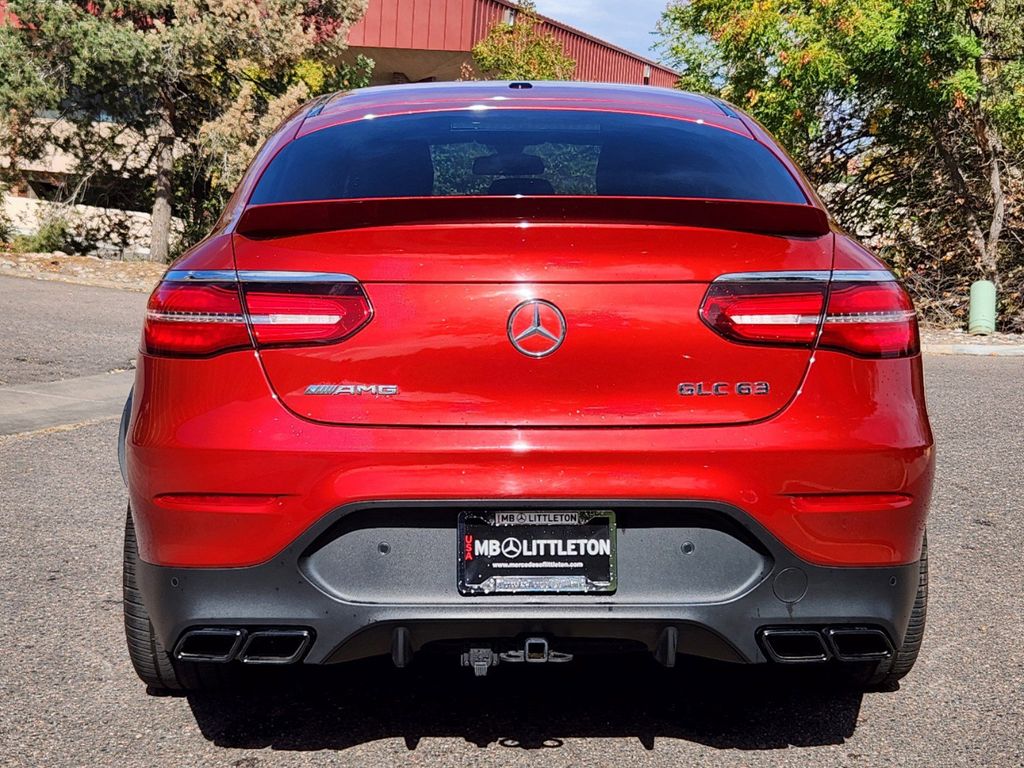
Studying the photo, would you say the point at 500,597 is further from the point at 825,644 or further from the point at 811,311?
the point at 811,311

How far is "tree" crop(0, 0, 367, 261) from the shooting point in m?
20.8

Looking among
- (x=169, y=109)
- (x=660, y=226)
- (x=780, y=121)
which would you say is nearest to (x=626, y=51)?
(x=169, y=109)

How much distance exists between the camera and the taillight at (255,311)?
2.73m

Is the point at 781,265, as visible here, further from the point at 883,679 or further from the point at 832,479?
the point at 883,679

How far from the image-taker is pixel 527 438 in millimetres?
2711

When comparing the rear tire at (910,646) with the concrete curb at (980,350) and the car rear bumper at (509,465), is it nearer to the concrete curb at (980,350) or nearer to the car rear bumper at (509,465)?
the car rear bumper at (509,465)

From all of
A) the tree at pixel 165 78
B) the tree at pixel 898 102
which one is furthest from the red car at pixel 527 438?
the tree at pixel 165 78

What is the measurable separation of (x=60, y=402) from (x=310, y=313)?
20.9 ft

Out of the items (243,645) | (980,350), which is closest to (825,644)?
(243,645)

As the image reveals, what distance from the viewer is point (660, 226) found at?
9.18ft

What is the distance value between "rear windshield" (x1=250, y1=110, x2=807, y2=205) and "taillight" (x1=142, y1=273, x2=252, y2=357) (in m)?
0.50

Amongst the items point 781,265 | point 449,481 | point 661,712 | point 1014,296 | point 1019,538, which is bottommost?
point 1014,296

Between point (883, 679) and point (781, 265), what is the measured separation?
1.27m

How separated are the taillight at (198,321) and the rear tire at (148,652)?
22.9 inches
